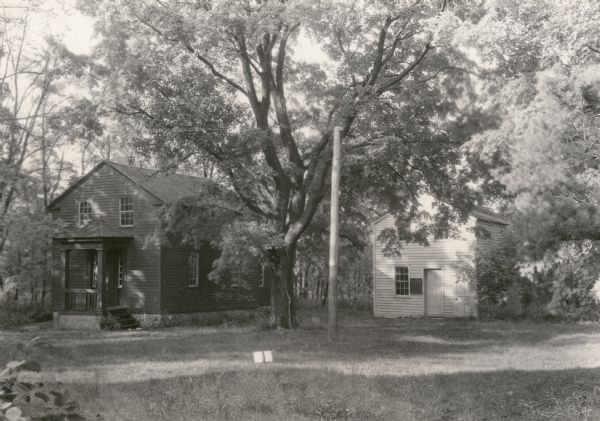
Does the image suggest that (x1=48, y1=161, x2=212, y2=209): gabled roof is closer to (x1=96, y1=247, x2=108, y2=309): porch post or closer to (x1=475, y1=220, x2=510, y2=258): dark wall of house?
(x1=96, y1=247, x2=108, y2=309): porch post

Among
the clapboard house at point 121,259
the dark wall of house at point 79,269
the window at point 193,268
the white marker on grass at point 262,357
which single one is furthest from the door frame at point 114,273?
the white marker on grass at point 262,357

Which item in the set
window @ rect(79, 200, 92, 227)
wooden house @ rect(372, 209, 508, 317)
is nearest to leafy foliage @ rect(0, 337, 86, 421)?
window @ rect(79, 200, 92, 227)

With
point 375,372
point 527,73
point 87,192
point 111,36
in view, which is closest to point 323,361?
point 375,372

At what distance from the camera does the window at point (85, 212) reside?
95.2 ft

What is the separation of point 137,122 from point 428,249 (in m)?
17.1

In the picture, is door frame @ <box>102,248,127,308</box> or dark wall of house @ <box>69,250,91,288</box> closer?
door frame @ <box>102,248,127,308</box>

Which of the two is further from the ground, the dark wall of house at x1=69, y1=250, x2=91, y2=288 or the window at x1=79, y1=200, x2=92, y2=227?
the window at x1=79, y1=200, x2=92, y2=227

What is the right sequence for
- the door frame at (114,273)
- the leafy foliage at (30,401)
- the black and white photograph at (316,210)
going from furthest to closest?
the door frame at (114,273), the black and white photograph at (316,210), the leafy foliage at (30,401)

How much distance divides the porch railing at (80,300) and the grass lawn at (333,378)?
823cm

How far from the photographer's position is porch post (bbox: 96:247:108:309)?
26.6 metres

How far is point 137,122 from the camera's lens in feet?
69.2

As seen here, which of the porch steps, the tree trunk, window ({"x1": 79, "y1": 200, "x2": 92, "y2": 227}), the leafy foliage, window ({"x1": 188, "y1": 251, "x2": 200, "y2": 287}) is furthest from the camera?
window ({"x1": 188, "y1": 251, "x2": 200, "y2": 287})

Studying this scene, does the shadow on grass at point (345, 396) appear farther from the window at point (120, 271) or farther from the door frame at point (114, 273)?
the window at point (120, 271)

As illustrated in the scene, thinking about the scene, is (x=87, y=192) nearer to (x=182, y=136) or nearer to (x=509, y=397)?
(x=182, y=136)
